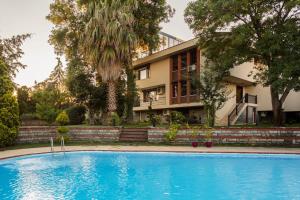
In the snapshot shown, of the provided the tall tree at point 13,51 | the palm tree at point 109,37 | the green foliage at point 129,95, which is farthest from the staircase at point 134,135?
the tall tree at point 13,51

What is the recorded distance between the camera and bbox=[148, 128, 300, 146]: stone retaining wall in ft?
62.9

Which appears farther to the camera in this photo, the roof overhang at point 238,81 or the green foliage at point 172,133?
the roof overhang at point 238,81

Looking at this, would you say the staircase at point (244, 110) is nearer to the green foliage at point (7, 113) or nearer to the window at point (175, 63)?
the window at point (175, 63)

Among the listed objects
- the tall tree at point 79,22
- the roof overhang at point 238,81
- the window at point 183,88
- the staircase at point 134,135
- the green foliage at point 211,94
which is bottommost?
the staircase at point 134,135

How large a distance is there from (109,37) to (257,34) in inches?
467

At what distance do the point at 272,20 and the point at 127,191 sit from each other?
1759cm

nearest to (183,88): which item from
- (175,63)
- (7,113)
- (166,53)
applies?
Result: (175,63)

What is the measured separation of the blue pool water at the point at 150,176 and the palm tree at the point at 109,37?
30.5 ft

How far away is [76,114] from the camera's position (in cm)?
3166

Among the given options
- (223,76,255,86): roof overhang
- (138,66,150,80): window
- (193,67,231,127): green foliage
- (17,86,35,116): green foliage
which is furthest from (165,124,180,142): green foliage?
(17,86,35,116): green foliage

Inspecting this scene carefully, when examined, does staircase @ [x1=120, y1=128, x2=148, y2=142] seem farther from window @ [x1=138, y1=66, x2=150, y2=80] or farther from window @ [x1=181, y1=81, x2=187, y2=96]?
window @ [x1=138, y1=66, x2=150, y2=80]

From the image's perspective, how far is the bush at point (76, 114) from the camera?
3139cm

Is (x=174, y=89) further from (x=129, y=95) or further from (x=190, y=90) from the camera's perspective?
(x=129, y=95)

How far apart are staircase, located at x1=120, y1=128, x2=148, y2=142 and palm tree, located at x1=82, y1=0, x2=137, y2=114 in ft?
15.7
